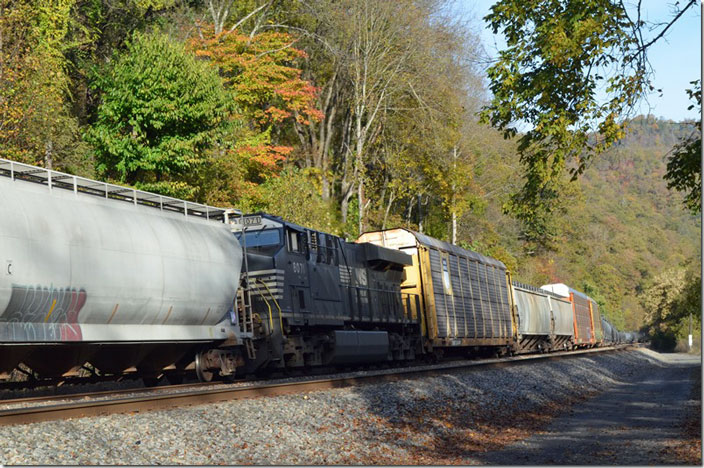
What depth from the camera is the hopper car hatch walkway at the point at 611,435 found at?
35.6 ft

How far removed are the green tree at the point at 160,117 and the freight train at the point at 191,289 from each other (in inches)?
312

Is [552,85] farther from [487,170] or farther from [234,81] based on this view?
[487,170]

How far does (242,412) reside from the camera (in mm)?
12398

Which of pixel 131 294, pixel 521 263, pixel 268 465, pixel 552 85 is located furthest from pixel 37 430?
pixel 521 263

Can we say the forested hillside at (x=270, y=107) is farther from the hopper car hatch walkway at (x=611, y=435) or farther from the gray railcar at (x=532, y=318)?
the gray railcar at (x=532, y=318)

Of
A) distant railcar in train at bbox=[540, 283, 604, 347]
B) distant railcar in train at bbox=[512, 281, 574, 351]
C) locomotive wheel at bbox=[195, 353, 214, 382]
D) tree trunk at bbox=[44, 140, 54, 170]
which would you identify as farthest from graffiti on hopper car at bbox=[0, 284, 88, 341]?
distant railcar in train at bbox=[540, 283, 604, 347]

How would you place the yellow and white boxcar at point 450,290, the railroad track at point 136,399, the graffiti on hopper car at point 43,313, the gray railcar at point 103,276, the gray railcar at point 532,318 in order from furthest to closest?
the gray railcar at point 532,318
the yellow and white boxcar at point 450,290
the gray railcar at point 103,276
the graffiti on hopper car at point 43,313
the railroad track at point 136,399

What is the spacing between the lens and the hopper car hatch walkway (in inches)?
428

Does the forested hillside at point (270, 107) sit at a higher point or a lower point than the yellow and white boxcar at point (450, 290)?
higher

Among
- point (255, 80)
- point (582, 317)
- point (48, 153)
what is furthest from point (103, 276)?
point (582, 317)

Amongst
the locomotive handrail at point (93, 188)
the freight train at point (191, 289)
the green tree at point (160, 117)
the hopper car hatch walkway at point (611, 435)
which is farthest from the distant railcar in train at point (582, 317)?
the locomotive handrail at point (93, 188)

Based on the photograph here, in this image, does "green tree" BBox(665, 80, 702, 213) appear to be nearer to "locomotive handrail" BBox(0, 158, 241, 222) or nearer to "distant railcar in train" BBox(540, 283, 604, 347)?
"locomotive handrail" BBox(0, 158, 241, 222)

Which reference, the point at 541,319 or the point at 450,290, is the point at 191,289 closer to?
the point at 450,290

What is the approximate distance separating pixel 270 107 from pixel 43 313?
109 feet
